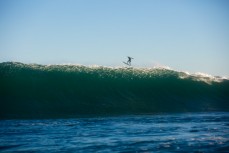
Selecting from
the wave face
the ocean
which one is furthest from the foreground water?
the wave face

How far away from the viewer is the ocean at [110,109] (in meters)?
9.62

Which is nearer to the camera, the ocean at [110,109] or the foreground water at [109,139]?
the foreground water at [109,139]

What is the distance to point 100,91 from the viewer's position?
23344mm

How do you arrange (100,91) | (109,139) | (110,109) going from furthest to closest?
(100,91), (110,109), (109,139)

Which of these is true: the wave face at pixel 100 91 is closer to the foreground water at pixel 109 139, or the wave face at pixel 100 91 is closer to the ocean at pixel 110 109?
the ocean at pixel 110 109

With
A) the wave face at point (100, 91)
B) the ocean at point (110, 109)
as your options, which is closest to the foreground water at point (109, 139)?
the ocean at point (110, 109)

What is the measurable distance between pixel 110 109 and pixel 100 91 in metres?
3.13

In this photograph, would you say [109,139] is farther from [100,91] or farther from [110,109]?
[100,91]

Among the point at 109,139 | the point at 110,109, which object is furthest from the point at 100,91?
the point at 109,139

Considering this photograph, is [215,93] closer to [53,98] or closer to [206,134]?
[53,98]

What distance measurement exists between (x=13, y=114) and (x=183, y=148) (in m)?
11.7

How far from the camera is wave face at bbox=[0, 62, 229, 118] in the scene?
19.8 meters

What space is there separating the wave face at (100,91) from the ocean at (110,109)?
0.17 feet

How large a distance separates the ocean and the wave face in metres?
0.05
